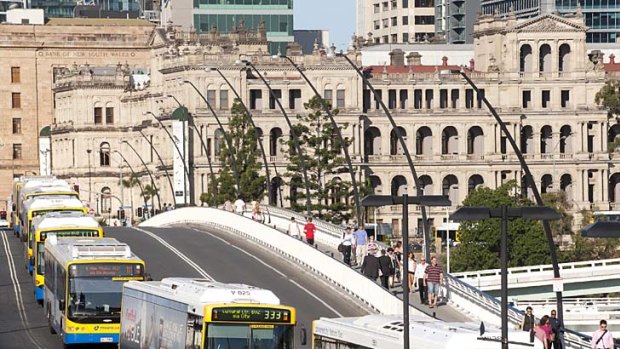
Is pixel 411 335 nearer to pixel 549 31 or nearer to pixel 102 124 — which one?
pixel 549 31

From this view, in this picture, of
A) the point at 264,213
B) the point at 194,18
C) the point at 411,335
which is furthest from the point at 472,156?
the point at 411,335

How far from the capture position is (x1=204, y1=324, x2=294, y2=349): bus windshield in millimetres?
41562

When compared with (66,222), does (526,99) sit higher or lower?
higher

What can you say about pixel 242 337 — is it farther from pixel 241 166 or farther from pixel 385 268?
pixel 241 166

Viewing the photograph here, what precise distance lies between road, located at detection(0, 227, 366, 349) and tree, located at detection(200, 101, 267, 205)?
1553 inches

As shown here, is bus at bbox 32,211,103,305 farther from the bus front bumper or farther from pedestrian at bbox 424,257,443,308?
the bus front bumper

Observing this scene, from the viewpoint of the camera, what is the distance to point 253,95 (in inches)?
6619

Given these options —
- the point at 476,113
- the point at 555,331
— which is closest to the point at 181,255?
the point at 555,331

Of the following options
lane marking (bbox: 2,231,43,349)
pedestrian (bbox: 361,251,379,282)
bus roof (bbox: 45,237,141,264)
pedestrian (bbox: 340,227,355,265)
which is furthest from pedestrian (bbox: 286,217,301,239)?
bus roof (bbox: 45,237,141,264)

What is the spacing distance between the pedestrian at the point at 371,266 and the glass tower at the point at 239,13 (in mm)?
→ 123979

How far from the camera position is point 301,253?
79.7 m

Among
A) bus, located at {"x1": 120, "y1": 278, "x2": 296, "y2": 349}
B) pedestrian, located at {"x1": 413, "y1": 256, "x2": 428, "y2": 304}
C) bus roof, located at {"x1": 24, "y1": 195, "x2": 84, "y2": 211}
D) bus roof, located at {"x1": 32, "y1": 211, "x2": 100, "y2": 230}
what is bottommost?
pedestrian, located at {"x1": 413, "y1": 256, "x2": 428, "y2": 304}

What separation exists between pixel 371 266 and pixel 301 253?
15.9 meters

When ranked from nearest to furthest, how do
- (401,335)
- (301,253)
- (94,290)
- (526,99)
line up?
(401,335) → (94,290) → (301,253) → (526,99)
